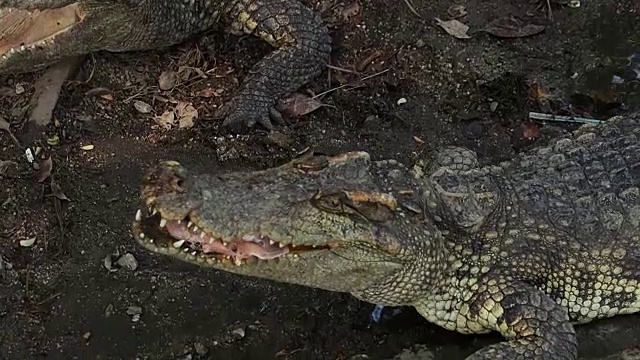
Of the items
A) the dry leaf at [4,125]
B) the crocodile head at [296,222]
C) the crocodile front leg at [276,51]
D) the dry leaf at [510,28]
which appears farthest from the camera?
the dry leaf at [510,28]

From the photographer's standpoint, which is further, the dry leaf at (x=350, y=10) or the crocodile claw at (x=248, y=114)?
the dry leaf at (x=350, y=10)

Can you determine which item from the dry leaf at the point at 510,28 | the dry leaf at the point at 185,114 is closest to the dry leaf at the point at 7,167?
the dry leaf at the point at 185,114

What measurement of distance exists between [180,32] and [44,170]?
1148mm

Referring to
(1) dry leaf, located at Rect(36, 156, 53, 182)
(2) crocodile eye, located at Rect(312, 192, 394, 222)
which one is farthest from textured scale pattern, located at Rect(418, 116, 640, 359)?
(1) dry leaf, located at Rect(36, 156, 53, 182)

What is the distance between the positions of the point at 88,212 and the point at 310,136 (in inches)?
46.2

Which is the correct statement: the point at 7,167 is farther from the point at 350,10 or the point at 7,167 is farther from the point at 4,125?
the point at 350,10

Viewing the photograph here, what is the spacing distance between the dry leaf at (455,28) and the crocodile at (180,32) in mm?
661

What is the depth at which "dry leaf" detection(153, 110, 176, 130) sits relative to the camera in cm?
460

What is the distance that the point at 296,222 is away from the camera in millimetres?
3008

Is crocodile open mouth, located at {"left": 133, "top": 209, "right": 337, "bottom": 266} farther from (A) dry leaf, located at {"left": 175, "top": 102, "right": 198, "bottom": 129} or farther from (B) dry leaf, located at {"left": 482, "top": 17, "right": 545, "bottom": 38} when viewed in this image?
(B) dry leaf, located at {"left": 482, "top": 17, "right": 545, "bottom": 38}

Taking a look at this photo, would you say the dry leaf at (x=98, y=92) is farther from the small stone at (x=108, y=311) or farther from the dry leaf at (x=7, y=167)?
the small stone at (x=108, y=311)

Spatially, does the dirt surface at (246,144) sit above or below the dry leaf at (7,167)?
below

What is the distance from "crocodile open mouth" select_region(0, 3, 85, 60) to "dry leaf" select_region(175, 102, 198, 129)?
68 cm

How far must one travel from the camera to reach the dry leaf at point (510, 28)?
4953mm
